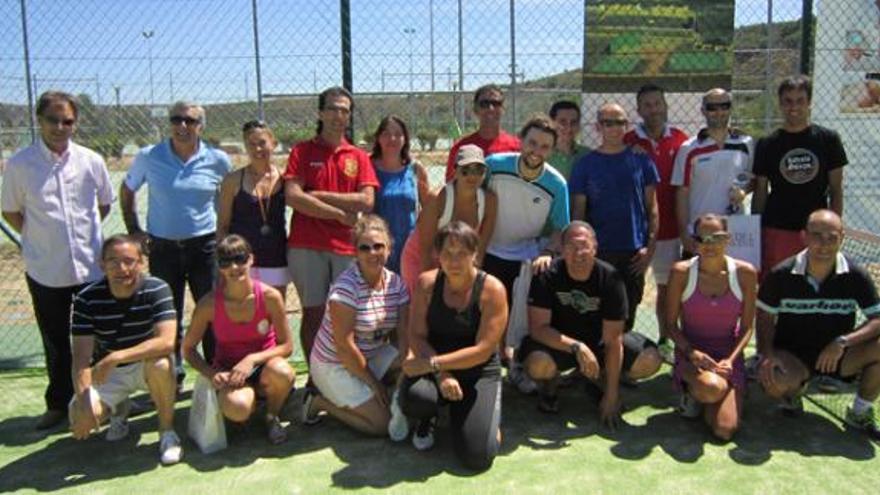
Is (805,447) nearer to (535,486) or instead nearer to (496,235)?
(535,486)

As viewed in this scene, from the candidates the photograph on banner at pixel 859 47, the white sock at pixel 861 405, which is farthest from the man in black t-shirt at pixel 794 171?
the photograph on banner at pixel 859 47

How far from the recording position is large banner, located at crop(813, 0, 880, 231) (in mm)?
6852

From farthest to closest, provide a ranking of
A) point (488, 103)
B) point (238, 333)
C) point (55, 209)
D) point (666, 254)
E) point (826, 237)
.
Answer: point (666, 254), point (488, 103), point (55, 209), point (238, 333), point (826, 237)

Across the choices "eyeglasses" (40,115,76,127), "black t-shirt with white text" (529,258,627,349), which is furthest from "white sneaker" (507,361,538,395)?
"eyeglasses" (40,115,76,127)

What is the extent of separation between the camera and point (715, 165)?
4684 millimetres

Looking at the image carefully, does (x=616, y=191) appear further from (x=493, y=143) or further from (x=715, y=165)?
(x=493, y=143)

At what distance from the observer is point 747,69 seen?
19344 mm

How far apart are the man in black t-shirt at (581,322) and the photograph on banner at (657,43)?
211 centimetres

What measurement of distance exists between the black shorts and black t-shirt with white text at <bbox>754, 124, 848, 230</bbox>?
119 centimetres

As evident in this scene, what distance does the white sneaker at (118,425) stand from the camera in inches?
165

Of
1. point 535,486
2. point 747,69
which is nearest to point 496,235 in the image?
point 535,486

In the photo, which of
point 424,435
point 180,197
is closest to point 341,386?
point 424,435

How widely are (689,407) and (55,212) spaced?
3.81 meters

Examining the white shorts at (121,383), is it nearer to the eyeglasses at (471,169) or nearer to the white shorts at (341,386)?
the white shorts at (341,386)
